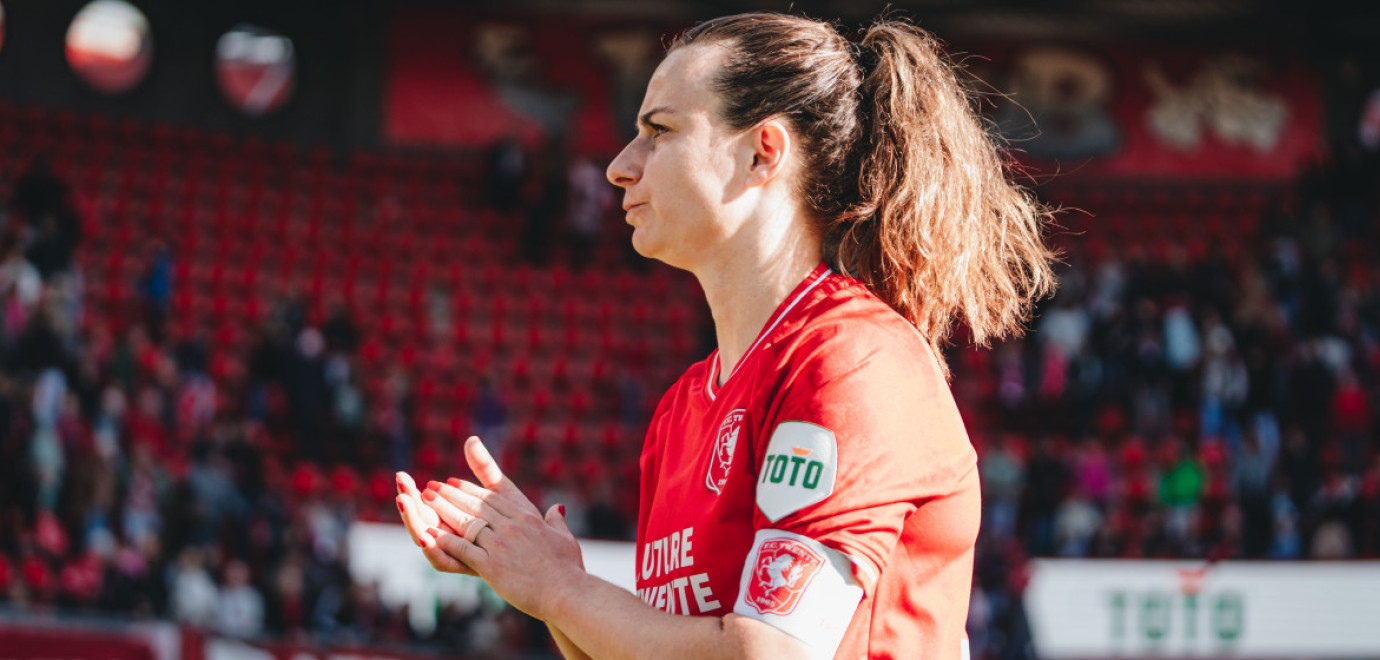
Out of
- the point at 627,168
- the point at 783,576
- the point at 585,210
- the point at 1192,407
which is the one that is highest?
the point at 627,168

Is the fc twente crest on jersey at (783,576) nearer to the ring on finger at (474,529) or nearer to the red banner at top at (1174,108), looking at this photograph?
the ring on finger at (474,529)

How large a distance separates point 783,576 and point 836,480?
12 centimetres

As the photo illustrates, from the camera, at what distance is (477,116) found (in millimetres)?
17688

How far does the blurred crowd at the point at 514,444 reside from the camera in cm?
998

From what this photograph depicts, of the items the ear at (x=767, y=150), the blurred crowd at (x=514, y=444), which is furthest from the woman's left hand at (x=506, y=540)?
the blurred crowd at (x=514, y=444)

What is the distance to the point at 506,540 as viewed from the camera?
68.2 inches

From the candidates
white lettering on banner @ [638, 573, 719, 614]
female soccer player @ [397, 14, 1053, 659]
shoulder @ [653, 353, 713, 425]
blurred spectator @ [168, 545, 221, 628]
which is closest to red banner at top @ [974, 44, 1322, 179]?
blurred spectator @ [168, 545, 221, 628]

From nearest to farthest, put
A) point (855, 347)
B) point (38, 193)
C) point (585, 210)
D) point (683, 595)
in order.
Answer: point (855, 347) < point (683, 595) < point (38, 193) < point (585, 210)

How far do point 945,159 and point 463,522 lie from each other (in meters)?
0.85

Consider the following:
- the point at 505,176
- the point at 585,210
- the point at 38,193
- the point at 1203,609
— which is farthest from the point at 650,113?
the point at 505,176

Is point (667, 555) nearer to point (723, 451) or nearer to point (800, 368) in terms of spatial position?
point (723, 451)

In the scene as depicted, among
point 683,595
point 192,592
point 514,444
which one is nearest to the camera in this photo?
point 683,595

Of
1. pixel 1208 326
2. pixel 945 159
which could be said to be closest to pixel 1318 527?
pixel 1208 326

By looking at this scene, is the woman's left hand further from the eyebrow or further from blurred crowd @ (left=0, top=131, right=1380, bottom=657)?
blurred crowd @ (left=0, top=131, right=1380, bottom=657)
